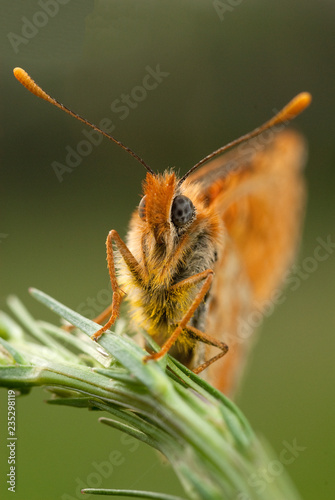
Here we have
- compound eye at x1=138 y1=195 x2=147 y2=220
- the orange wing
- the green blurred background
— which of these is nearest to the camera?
compound eye at x1=138 y1=195 x2=147 y2=220

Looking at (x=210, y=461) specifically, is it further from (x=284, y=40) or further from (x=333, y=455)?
(x=284, y=40)

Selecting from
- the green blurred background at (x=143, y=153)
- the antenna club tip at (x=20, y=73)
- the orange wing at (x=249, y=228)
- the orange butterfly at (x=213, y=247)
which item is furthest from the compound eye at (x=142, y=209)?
the green blurred background at (x=143, y=153)

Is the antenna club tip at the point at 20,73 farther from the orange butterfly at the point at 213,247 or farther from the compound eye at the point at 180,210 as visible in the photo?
the compound eye at the point at 180,210

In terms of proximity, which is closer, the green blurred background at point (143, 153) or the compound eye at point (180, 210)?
the compound eye at point (180, 210)

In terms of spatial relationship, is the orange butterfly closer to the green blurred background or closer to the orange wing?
the orange wing

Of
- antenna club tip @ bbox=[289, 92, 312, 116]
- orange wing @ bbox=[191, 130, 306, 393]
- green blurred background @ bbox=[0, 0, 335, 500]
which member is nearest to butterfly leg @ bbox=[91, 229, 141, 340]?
orange wing @ bbox=[191, 130, 306, 393]

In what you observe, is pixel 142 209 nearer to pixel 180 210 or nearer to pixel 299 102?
pixel 180 210

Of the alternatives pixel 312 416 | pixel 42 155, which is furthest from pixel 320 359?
pixel 42 155
